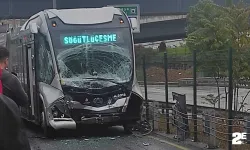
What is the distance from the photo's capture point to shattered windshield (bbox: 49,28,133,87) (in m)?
13.4

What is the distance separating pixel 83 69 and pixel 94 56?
18.1 inches

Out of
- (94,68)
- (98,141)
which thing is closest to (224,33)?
(94,68)

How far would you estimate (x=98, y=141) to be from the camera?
1300cm

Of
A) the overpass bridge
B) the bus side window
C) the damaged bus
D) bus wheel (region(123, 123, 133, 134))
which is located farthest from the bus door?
the overpass bridge

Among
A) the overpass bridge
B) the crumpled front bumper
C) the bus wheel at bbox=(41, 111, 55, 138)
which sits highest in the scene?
the overpass bridge

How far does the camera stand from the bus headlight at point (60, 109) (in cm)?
1318

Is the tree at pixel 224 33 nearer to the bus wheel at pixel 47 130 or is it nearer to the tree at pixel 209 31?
the tree at pixel 209 31

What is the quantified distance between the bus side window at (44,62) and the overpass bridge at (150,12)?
37466 mm

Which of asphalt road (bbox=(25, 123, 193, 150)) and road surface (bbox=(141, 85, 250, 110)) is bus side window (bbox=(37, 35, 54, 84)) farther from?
road surface (bbox=(141, 85, 250, 110))

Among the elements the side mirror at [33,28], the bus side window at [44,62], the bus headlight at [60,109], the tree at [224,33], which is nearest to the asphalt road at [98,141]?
the bus headlight at [60,109]

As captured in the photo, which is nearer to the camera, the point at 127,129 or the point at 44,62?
the point at 44,62

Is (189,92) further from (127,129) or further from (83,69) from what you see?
(83,69)

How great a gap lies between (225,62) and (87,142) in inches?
145

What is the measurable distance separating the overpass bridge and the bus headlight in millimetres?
38426
